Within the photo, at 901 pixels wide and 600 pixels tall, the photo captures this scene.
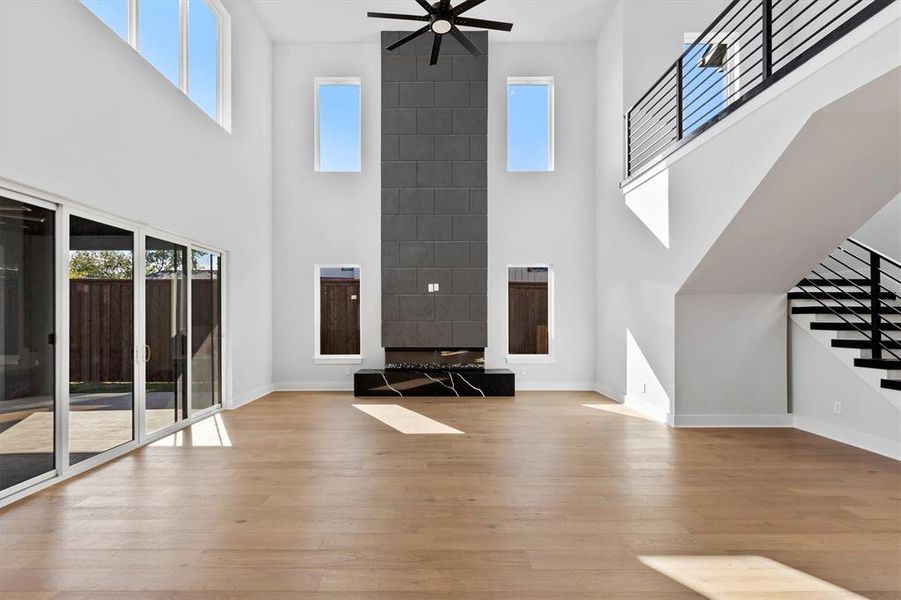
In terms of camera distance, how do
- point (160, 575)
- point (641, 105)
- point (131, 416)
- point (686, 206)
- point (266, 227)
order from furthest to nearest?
point (266, 227), point (641, 105), point (686, 206), point (131, 416), point (160, 575)

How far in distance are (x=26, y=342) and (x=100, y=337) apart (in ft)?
2.34

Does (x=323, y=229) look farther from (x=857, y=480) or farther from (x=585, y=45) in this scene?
(x=857, y=480)

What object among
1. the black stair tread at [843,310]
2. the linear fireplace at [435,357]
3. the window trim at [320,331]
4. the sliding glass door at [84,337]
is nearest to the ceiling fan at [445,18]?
the sliding glass door at [84,337]

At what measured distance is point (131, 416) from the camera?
4.48m

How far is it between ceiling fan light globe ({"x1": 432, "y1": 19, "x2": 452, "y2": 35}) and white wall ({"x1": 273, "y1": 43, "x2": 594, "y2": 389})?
2.73 metres

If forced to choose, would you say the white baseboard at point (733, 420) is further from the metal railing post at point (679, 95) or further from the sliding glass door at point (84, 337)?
the sliding glass door at point (84, 337)

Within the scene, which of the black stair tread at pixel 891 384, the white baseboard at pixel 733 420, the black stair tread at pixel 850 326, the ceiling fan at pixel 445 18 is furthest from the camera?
the white baseboard at pixel 733 420

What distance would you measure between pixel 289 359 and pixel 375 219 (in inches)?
105

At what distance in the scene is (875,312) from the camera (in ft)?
15.2

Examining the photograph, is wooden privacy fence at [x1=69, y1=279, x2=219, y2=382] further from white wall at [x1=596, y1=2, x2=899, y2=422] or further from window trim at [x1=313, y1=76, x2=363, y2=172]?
white wall at [x1=596, y1=2, x2=899, y2=422]

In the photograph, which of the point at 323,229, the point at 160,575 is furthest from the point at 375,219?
the point at 160,575

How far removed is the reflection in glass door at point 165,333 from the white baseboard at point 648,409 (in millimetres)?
5286

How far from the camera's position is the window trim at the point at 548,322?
795 centimetres

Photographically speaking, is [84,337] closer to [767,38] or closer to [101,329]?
[101,329]
